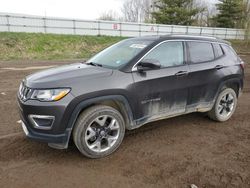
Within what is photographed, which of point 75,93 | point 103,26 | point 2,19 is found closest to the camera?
point 75,93

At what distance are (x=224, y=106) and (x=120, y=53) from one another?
2480mm

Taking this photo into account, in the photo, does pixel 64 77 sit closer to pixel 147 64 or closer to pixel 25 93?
pixel 25 93

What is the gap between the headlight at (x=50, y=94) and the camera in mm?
3158

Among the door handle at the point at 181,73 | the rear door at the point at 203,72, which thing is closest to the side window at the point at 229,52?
the rear door at the point at 203,72

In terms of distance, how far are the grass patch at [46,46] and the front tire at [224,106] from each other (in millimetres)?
15054

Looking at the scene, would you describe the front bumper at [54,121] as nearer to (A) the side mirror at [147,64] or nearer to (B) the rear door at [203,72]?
(A) the side mirror at [147,64]

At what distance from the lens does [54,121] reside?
3170 millimetres

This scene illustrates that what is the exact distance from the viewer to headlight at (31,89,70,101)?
3.16m

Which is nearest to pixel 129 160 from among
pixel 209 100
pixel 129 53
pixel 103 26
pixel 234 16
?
pixel 129 53

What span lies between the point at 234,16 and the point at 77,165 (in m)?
44.0

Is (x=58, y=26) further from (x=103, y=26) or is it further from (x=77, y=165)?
(x=77, y=165)

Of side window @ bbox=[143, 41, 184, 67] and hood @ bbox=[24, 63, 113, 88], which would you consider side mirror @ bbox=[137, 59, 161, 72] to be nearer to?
side window @ bbox=[143, 41, 184, 67]

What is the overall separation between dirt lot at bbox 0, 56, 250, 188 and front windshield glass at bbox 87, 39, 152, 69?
1330 millimetres

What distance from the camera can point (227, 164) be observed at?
3.46 metres
